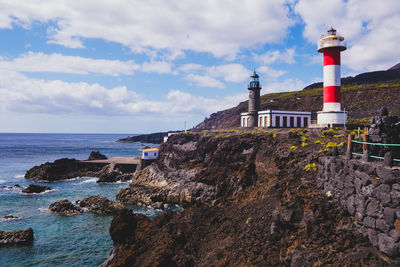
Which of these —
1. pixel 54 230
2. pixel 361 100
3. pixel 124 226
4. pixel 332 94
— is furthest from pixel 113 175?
pixel 361 100

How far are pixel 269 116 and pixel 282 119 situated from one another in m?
2.31

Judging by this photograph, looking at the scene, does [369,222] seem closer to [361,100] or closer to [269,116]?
[269,116]

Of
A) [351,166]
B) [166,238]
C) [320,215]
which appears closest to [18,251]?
[166,238]

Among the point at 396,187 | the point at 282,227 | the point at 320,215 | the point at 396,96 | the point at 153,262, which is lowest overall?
the point at 153,262

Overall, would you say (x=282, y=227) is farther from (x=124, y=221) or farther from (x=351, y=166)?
(x=124, y=221)

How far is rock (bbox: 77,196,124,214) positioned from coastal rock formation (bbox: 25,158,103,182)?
21.7 meters

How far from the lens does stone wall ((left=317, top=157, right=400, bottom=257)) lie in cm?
870

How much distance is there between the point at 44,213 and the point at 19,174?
31213 mm

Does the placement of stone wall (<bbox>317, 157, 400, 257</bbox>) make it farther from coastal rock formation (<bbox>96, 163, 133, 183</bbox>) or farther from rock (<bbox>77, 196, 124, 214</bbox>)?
coastal rock formation (<bbox>96, 163, 133, 183</bbox>)

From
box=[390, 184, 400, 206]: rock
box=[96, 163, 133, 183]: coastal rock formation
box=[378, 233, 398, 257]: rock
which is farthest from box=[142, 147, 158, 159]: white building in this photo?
box=[390, 184, 400, 206]: rock

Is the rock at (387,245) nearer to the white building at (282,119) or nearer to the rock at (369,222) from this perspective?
the rock at (369,222)

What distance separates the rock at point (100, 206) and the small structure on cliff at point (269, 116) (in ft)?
79.5

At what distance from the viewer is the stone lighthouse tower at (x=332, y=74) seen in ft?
87.2

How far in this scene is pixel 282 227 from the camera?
42.4 ft
